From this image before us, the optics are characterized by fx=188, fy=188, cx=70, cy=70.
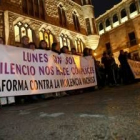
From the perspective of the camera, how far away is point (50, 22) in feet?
45.6

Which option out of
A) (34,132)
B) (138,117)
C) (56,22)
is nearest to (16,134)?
(34,132)

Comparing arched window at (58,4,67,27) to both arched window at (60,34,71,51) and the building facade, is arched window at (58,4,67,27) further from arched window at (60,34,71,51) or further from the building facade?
the building facade

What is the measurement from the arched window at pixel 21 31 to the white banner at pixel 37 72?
633cm

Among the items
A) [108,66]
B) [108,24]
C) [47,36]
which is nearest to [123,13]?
[108,24]

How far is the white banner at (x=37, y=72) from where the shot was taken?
13.7ft

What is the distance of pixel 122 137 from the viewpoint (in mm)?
1226

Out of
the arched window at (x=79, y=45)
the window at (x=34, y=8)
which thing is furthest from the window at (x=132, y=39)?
the window at (x=34, y=8)

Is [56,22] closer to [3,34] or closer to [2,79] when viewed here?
[3,34]

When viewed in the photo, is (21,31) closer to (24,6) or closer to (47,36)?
(24,6)

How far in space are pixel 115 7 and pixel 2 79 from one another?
88.6 ft

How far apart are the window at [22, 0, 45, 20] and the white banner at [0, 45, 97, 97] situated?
789 cm

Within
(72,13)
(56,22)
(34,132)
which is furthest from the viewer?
(72,13)

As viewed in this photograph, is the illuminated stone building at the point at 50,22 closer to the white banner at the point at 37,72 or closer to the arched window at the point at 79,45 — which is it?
the arched window at the point at 79,45

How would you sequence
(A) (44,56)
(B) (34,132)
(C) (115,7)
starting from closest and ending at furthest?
(B) (34,132), (A) (44,56), (C) (115,7)
